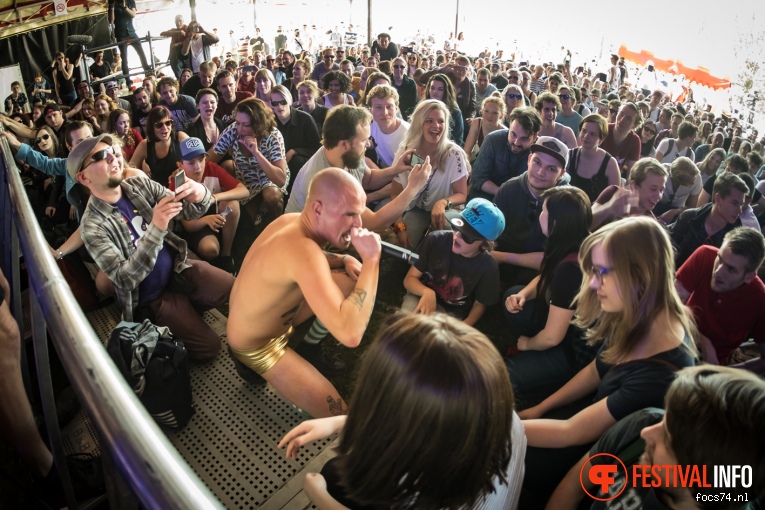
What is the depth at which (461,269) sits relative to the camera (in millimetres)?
3182

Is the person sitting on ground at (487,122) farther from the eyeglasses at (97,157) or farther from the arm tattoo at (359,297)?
the eyeglasses at (97,157)

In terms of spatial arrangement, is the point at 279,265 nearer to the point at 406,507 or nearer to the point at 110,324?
the point at 406,507

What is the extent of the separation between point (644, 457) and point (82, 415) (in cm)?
288

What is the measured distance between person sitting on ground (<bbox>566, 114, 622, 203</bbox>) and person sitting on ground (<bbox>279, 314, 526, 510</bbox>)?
408 centimetres

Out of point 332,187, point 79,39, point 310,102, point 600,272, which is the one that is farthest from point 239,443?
point 79,39

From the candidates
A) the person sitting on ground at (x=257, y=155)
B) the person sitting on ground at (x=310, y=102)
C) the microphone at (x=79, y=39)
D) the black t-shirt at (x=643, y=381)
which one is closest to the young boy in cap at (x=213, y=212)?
the person sitting on ground at (x=257, y=155)

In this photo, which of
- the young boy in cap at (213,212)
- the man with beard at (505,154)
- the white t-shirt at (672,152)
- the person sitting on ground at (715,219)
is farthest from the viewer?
the white t-shirt at (672,152)

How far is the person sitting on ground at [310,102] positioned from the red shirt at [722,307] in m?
4.71

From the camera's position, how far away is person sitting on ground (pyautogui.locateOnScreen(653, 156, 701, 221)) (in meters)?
5.11

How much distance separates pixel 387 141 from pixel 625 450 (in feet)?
14.0

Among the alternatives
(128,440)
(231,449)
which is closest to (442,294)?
(231,449)

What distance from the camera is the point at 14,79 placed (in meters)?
10.6

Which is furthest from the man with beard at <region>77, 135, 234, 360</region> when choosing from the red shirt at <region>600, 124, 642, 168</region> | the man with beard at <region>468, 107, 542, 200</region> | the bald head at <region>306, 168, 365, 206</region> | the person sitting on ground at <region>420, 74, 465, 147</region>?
the red shirt at <region>600, 124, 642, 168</region>

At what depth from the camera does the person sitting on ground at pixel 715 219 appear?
12.6 ft
